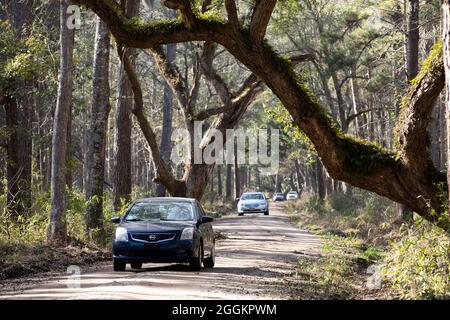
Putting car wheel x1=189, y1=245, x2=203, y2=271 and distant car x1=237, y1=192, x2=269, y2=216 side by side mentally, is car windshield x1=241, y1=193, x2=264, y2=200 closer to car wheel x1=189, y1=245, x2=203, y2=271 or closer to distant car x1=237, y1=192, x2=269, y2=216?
distant car x1=237, y1=192, x2=269, y2=216

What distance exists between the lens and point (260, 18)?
1533cm

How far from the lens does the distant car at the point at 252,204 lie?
51.3 metres

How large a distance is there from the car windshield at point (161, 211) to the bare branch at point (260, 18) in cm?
384

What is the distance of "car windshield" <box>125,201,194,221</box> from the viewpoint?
16047 mm

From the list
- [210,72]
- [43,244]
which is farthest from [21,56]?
[210,72]

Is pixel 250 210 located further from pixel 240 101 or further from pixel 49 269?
pixel 49 269

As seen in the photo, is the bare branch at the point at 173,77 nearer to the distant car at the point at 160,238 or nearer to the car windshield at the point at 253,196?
the distant car at the point at 160,238

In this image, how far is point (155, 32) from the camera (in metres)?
15.7

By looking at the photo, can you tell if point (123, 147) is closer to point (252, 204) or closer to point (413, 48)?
point (413, 48)

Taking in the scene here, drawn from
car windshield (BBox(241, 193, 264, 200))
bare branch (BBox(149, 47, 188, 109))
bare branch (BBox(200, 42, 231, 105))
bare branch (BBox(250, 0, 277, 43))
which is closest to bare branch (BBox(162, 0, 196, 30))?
bare branch (BBox(250, 0, 277, 43))

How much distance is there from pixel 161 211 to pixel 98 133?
6456 mm

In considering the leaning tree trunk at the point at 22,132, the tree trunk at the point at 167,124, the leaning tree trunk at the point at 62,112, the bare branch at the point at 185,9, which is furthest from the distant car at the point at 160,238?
the tree trunk at the point at 167,124

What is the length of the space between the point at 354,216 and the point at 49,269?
23.7m
